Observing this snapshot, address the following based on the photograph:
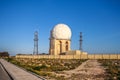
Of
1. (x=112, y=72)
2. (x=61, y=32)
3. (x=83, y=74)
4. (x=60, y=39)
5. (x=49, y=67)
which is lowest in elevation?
(x=83, y=74)

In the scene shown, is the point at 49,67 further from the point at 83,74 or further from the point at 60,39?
the point at 60,39

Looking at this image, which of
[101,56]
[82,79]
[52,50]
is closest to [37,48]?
[52,50]

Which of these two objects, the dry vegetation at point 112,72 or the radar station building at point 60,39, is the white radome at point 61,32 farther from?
the dry vegetation at point 112,72

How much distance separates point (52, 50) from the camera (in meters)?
67.9

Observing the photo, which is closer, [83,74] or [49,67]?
[83,74]

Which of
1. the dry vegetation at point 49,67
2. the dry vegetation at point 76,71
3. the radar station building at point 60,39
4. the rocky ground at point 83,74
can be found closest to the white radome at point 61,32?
the radar station building at point 60,39

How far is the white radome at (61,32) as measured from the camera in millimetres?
66250

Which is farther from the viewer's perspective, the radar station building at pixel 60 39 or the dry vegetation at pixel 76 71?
the radar station building at pixel 60 39

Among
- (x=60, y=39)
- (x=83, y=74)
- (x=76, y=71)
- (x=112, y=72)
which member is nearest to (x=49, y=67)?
(x=76, y=71)

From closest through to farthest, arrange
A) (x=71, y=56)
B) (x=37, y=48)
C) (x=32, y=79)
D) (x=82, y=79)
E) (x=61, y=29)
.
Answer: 1. (x=32, y=79)
2. (x=82, y=79)
3. (x=71, y=56)
4. (x=61, y=29)
5. (x=37, y=48)

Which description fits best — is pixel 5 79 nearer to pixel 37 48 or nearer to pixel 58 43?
pixel 58 43

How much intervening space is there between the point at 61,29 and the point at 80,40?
9.80m

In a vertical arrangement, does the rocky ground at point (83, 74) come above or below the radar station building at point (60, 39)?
below

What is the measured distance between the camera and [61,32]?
66125 millimetres
